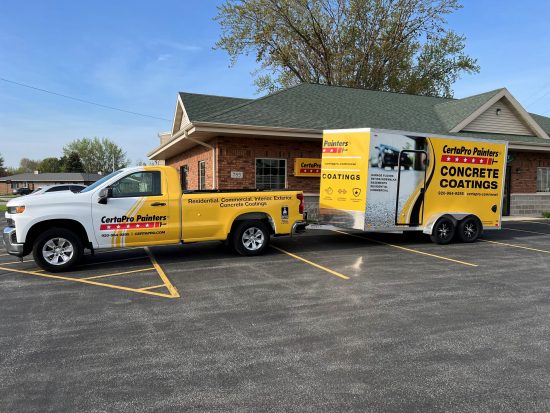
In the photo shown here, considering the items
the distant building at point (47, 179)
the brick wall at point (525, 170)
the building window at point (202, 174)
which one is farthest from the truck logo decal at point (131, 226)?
the distant building at point (47, 179)

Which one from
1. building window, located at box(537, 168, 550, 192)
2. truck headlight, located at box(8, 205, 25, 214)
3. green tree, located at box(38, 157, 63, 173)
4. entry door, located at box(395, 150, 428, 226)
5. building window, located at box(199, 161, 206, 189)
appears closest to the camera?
truck headlight, located at box(8, 205, 25, 214)

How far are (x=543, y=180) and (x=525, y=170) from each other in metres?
1.56

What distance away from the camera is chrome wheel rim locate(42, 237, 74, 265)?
7734mm

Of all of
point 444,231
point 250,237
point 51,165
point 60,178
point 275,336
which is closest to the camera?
point 275,336

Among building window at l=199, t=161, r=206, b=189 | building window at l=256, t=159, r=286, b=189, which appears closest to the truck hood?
building window at l=256, t=159, r=286, b=189

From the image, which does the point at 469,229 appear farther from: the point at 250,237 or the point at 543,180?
the point at 543,180

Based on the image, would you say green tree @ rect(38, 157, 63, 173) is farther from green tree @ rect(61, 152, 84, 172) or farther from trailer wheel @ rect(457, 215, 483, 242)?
trailer wheel @ rect(457, 215, 483, 242)

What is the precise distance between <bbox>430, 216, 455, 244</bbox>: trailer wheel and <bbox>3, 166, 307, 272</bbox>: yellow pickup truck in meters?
4.30

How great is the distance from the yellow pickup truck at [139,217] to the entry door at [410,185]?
2.89 meters

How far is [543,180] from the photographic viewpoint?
2028cm

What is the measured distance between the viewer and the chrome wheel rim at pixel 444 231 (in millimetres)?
11438

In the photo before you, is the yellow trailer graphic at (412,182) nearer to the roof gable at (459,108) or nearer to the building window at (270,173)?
the building window at (270,173)

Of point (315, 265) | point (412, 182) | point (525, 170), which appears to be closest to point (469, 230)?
point (412, 182)

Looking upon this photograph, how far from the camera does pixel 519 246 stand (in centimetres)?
1119
